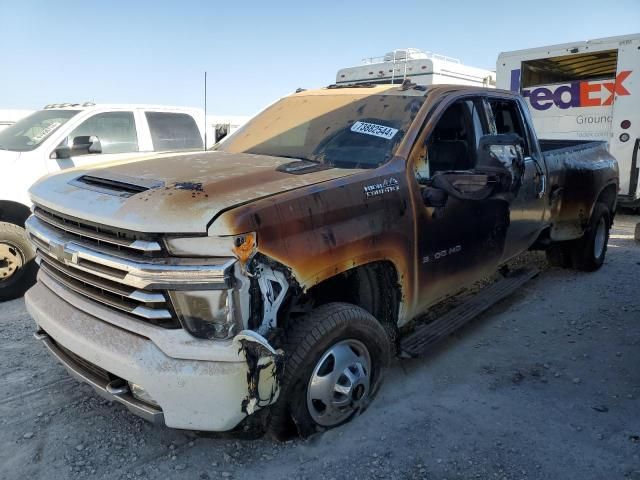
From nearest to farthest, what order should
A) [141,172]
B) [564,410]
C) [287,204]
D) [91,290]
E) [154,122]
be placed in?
[287,204] < [91,290] < [141,172] < [564,410] < [154,122]

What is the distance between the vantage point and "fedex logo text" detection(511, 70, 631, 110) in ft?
29.1

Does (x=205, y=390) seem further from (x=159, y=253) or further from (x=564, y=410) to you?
(x=564, y=410)

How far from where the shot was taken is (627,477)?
8.55ft

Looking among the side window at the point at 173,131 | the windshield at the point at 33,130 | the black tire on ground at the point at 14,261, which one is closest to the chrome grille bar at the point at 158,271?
the black tire on ground at the point at 14,261

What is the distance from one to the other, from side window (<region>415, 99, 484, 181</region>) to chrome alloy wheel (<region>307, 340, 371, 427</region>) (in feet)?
4.88

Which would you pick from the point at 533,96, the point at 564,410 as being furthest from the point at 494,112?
the point at 533,96

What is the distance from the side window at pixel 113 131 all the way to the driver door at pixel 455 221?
403 centimetres

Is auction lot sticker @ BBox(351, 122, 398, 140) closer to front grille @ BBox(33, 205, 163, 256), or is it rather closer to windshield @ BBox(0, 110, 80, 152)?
front grille @ BBox(33, 205, 163, 256)

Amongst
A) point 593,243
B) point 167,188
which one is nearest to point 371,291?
point 167,188

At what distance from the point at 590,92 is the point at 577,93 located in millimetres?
221

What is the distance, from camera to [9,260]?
5.08 meters

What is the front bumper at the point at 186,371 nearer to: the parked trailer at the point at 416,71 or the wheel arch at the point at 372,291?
the wheel arch at the point at 372,291

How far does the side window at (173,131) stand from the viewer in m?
6.52

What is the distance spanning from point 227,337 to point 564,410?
220 centimetres
